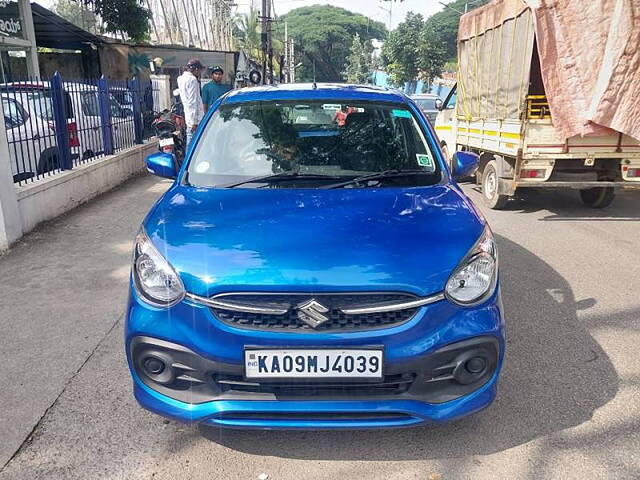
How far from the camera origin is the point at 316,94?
3.71 m

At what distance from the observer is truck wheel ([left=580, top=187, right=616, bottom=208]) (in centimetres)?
757

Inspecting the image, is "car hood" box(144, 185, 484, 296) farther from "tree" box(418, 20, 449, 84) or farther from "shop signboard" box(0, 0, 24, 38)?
"tree" box(418, 20, 449, 84)

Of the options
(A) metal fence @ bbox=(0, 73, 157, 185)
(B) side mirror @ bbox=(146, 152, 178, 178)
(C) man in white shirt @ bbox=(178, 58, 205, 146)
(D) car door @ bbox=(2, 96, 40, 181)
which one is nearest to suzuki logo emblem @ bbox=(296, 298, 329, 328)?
(B) side mirror @ bbox=(146, 152, 178, 178)

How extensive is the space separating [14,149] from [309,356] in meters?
5.21

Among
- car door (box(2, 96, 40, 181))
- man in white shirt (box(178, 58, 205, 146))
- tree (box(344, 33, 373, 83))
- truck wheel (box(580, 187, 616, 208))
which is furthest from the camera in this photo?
tree (box(344, 33, 373, 83))

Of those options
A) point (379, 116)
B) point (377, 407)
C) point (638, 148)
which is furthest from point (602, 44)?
point (377, 407)

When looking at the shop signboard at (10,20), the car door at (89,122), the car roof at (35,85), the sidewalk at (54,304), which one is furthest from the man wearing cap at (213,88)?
the shop signboard at (10,20)

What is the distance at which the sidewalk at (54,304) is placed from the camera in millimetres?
2934

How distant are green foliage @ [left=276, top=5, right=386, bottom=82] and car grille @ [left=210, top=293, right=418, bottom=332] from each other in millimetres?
91949

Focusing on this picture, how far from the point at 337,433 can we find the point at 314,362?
66cm

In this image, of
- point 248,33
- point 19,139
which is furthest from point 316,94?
point 248,33

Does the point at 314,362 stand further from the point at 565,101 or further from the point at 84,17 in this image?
the point at 84,17

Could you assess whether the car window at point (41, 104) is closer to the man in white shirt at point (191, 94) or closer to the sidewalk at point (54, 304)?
the sidewalk at point (54, 304)

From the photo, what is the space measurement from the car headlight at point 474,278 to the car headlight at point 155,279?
3.70 feet
